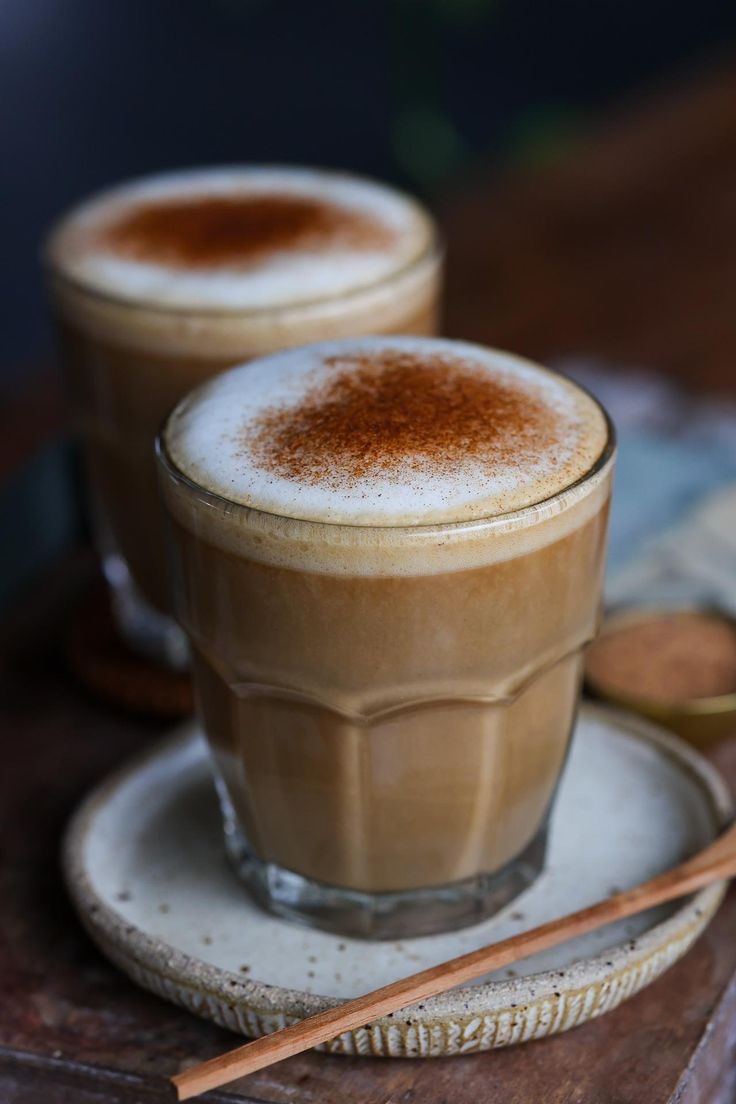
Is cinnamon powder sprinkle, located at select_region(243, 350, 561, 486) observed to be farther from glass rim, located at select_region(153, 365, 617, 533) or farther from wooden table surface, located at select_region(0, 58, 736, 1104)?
wooden table surface, located at select_region(0, 58, 736, 1104)

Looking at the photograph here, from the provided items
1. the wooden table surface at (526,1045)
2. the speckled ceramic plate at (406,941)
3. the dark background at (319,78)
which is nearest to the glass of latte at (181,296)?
the wooden table surface at (526,1045)

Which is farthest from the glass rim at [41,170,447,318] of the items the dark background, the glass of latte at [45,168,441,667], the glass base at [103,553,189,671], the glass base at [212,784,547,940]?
the dark background

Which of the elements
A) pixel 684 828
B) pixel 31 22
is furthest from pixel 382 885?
pixel 31 22

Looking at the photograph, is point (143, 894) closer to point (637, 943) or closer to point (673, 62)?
point (637, 943)

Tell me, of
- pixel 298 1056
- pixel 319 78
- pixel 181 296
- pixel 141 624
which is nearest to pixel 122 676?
pixel 141 624

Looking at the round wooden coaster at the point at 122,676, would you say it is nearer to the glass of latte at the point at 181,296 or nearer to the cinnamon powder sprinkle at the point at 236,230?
the glass of latte at the point at 181,296
